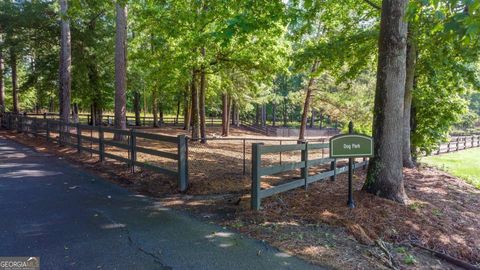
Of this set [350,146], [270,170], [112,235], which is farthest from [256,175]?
[112,235]

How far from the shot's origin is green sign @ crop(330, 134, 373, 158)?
5.24 metres

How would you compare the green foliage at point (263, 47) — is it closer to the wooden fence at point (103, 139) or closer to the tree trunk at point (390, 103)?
the tree trunk at point (390, 103)

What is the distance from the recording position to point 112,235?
4273mm

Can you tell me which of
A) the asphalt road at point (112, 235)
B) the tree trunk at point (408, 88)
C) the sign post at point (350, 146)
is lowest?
the asphalt road at point (112, 235)

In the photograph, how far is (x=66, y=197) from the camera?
6.00 metres

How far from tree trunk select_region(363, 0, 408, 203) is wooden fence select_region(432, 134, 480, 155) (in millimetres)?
18456

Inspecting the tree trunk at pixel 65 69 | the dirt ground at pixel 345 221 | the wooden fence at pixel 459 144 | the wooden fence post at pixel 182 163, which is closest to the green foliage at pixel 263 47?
the tree trunk at pixel 65 69

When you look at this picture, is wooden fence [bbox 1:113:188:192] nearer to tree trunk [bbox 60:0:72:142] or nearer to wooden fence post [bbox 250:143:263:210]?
tree trunk [bbox 60:0:72:142]

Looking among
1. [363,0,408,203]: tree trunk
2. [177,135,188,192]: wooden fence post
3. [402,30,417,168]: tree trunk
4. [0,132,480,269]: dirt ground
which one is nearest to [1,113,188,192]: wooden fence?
[177,135,188,192]: wooden fence post

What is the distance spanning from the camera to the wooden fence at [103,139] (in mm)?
6633

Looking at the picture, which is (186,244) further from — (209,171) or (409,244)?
(209,171)

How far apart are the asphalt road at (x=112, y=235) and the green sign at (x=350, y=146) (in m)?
2.09

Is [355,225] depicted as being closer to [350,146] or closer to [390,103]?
[350,146]

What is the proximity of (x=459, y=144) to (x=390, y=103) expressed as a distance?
975 inches
